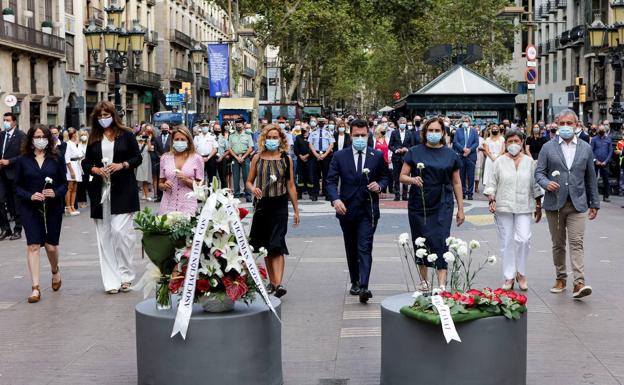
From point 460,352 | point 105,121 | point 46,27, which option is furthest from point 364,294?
point 46,27

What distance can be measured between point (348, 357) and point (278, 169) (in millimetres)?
3061

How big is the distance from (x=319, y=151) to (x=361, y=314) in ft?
47.4

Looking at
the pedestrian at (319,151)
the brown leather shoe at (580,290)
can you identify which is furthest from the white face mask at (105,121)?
the pedestrian at (319,151)

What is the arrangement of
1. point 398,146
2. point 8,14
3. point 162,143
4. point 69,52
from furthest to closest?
point 69,52 < point 8,14 < point 162,143 < point 398,146

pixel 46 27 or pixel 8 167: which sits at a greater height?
pixel 46 27

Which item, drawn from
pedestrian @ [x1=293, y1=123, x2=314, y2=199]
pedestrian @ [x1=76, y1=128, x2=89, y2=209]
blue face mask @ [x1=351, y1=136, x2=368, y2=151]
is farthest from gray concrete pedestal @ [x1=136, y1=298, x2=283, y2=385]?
pedestrian @ [x1=293, y1=123, x2=314, y2=199]

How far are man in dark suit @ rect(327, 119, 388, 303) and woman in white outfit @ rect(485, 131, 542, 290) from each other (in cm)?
130

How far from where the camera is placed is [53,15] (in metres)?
47.8

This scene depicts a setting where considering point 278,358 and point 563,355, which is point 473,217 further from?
point 278,358

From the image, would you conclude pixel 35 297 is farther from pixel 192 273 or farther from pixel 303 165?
pixel 303 165

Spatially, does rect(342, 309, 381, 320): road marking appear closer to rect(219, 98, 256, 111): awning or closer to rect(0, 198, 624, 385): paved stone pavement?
rect(0, 198, 624, 385): paved stone pavement

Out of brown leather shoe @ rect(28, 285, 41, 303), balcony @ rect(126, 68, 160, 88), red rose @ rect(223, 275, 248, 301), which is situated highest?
balcony @ rect(126, 68, 160, 88)

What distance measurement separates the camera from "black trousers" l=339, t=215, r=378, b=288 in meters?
9.36

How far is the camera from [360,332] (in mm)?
8148
